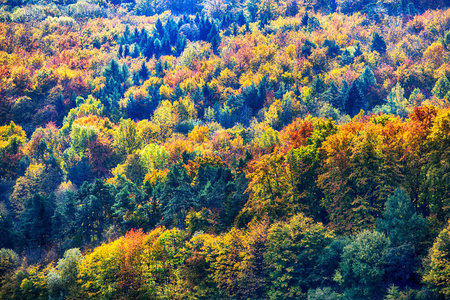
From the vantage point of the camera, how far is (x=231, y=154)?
73.8 metres

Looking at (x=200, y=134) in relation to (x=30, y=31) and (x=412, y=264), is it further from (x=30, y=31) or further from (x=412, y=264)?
(x=30, y=31)

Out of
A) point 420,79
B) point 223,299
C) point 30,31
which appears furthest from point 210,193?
point 30,31

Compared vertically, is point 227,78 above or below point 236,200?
above

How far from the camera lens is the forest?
44.0 m

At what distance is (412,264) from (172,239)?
25082mm

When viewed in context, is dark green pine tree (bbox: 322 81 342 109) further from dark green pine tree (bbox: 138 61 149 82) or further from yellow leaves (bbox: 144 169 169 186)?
dark green pine tree (bbox: 138 61 149 82)

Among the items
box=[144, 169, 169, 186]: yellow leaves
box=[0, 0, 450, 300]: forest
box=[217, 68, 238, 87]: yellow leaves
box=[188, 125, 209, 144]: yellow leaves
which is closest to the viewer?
box=[0, 0, 450, 300]: forest

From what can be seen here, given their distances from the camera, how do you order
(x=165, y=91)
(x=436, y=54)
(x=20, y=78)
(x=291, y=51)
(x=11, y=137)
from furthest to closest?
1. (x=20, y=78)
2. (x=291, y=51)
3. (x=165, y=91)
4. (x=436, y=54)
5. (x=11, y=137)

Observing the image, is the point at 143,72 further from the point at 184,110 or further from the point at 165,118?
the point at 165,118

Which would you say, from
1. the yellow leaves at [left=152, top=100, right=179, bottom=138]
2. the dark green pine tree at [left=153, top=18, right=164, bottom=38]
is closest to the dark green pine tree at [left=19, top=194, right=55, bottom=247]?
the yellow leaves at [left=152, top=100, right=179, bottom=138]

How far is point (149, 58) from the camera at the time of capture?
131750 millimetres

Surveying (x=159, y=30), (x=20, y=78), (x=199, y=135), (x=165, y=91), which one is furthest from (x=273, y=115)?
(x=159, y=30)

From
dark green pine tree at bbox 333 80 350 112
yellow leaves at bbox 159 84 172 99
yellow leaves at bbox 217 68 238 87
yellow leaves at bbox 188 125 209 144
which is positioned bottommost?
yellow leaves at bbox 188 125 209 144

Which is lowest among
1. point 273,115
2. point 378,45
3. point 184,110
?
point 273,115
